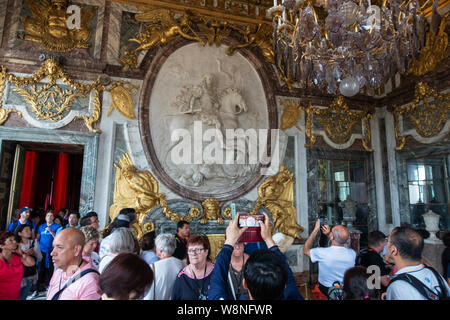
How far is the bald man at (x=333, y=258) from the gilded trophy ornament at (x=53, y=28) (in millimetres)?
5256

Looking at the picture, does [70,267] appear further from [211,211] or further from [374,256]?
[211,211]

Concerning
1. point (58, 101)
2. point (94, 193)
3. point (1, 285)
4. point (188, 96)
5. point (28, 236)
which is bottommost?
point (1, 285)

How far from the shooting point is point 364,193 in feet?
22.9

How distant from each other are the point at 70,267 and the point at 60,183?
8.70m

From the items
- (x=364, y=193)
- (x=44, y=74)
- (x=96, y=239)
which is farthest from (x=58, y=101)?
(x=364, y=193)

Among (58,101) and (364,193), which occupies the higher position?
(58,101)

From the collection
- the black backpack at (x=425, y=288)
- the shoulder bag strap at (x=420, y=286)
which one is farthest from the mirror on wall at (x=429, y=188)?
the shoulder bag strap at (x=420, y=286)

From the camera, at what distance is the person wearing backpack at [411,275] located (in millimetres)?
1568

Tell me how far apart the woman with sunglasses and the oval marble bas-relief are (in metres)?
3.38

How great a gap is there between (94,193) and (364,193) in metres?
5.97

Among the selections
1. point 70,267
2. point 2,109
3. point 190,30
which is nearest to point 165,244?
point 70,267

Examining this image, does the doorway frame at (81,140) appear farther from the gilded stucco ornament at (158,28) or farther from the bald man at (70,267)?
the bald man at (70,267)

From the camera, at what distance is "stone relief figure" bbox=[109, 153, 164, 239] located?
5.14 m

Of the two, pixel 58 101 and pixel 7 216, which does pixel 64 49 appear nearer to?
pixel 58 101
